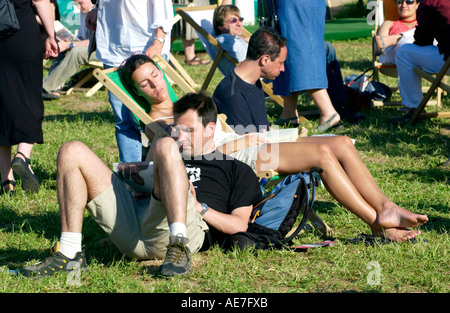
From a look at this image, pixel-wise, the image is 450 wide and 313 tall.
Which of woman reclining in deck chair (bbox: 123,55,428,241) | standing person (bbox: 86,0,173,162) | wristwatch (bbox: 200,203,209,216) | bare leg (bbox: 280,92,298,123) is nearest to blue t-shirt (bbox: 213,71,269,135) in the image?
woman reclining in deck chair (bbox: 123,55,428,241)

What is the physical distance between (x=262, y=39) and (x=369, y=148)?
1.71m

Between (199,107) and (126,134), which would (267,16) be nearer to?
(126,134)

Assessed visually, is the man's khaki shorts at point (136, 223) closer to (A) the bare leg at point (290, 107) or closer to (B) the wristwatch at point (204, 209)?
(B) the wristwatch at point (204, 209)

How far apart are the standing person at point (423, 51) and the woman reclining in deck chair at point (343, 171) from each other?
112 inches

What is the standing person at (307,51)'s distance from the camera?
23.1 feet

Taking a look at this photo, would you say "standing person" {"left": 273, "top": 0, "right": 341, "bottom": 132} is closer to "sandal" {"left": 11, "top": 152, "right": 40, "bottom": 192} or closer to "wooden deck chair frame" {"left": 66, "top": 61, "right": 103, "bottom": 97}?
"sandal" {"left": 11, "top": 152, "right": 40, "bottom": 192}

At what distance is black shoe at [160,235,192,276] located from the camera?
3543 mm

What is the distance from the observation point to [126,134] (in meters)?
5.49

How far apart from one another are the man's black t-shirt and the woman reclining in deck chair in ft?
1.32

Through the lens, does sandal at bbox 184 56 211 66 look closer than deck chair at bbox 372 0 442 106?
No

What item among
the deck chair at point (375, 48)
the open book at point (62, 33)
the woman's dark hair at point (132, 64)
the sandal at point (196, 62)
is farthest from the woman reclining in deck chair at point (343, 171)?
the sandal at point (196, 62)

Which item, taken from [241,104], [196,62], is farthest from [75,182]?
[196,62]
